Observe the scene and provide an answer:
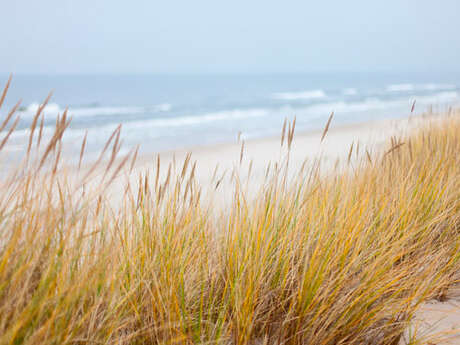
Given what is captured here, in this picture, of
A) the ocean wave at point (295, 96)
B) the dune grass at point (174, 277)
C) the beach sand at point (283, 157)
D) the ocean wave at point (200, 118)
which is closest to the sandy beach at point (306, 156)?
the beach sand at point (283, 157)

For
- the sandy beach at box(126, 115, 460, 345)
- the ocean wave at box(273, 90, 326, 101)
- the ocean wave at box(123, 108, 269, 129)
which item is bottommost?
the sandy beach at box(126, 115, 460, 345)

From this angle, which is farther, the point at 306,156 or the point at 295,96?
the point at 295,96

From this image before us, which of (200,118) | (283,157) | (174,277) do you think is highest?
(200,118)

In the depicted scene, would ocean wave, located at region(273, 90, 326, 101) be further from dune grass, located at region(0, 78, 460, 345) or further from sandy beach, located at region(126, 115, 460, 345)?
dune grass, located at region(0, 78, 460, 345)

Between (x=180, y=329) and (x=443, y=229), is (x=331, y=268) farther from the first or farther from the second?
(x=443, y=229)

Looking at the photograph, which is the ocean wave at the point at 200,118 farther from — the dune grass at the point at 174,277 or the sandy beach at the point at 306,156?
the dune grass at the point at 174,277

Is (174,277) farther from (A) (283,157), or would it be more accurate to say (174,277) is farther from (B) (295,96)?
(B) (295,96)

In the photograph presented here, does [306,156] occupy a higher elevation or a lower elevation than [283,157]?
higher

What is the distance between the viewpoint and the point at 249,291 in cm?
Answer: 143

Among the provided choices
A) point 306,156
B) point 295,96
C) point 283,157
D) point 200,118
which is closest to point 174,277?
point 306,156

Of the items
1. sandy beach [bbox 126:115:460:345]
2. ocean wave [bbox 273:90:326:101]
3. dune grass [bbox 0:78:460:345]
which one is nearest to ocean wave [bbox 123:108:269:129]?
sandy beach [bbox 126:115:460:345]

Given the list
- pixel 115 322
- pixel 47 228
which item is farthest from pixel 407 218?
pixel 47 228

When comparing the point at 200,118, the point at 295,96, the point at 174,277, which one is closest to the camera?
the point at 174,277

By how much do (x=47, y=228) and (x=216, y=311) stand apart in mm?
738
